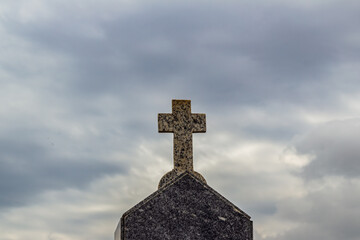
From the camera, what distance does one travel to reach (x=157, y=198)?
6895 millimetres

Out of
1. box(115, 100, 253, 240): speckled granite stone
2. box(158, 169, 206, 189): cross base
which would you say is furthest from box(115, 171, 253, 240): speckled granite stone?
box(158, 169, 206, 189): cross base

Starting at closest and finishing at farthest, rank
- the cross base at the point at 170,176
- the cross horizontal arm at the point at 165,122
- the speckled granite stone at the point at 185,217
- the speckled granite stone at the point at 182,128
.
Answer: the speckled granite stone at the point at 185,217 < the cross base at the point at 170,176 < the speckled granite stone at the point at 182,128 < the cross horizontal arm at the point at 165,122

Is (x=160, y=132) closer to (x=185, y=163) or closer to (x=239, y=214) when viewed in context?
(x=185, y=163)

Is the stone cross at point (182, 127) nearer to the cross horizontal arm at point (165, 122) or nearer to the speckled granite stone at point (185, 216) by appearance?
the cross horizontal arm at point (165, 122)

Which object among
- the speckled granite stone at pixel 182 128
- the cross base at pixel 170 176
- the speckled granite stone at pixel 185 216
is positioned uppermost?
the speckled granite stone at pixel 182 128

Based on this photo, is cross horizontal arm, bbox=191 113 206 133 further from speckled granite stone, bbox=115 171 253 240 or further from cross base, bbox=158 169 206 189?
speckled granite stone, bbox=115 171 253 240

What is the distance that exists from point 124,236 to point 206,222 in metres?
1.06

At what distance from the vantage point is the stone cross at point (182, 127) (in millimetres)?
9492

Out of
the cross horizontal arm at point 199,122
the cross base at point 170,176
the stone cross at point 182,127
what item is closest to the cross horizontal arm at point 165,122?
the stone cross at point 182,127

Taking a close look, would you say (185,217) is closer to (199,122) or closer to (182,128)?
(182,128)

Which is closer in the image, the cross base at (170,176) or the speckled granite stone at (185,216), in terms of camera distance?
the speckled granite stone at (185,216)

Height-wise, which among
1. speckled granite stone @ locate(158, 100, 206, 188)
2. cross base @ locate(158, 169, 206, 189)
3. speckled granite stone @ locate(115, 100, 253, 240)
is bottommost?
speckled granite stone @ locate(115, 100, 253, 240)

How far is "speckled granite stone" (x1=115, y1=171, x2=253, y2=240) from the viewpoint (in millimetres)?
6734

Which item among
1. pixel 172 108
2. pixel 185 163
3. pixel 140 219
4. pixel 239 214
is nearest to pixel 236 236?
pixel 239 214
